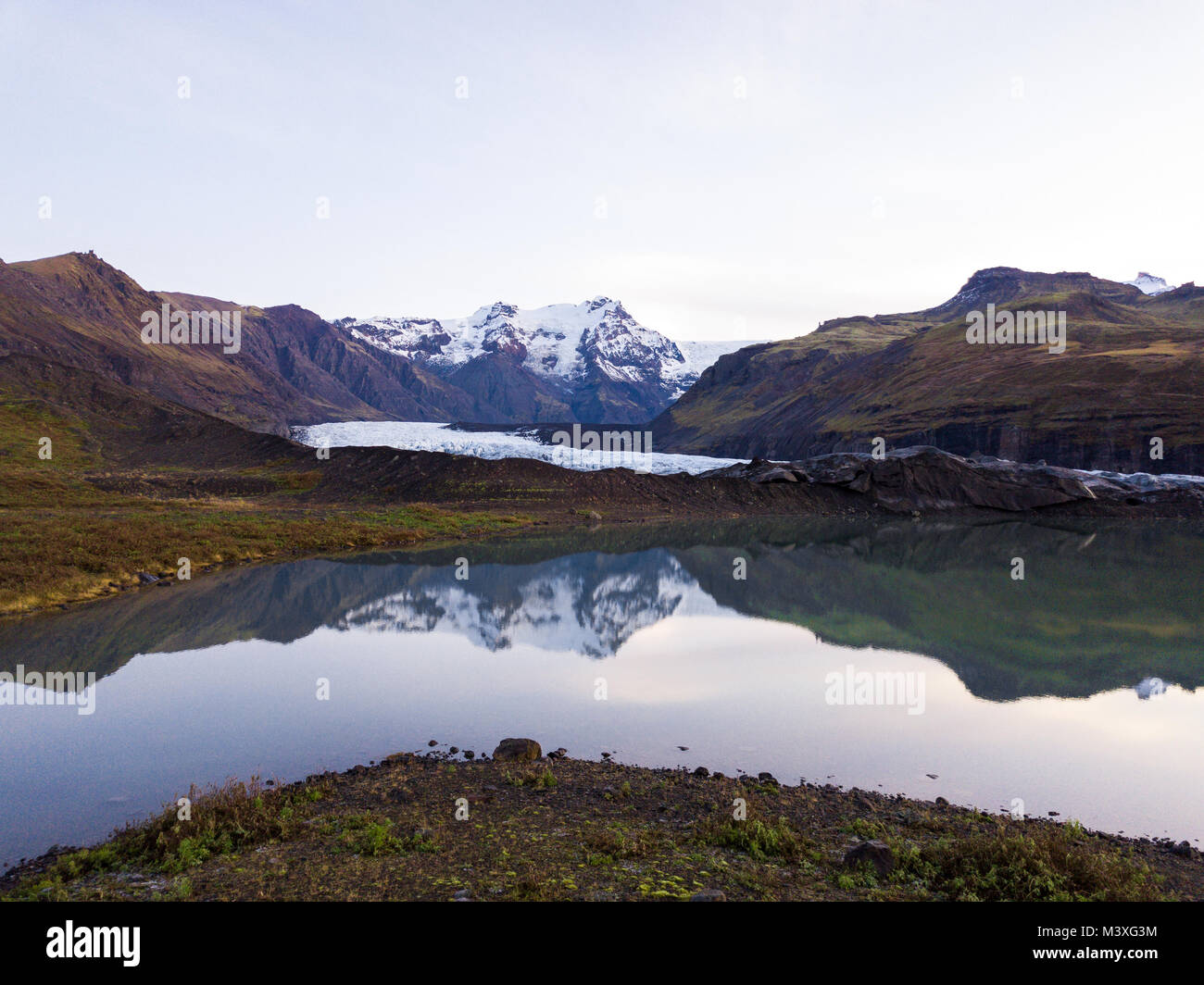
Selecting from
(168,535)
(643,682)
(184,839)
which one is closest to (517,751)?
(184,839)

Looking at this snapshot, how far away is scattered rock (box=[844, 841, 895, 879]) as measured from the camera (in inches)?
386

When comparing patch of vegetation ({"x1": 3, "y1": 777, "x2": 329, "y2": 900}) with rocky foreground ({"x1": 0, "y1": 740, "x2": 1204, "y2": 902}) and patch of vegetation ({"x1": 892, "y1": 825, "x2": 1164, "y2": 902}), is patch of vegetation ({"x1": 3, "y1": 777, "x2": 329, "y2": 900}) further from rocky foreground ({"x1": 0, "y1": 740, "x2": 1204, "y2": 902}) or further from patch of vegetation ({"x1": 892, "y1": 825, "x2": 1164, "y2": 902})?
patch of vegetation ({"x1": 892, "y1": 825, "x2": 1164, "y2": 902})

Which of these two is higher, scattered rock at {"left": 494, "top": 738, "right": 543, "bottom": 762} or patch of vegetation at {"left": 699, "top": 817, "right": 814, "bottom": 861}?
patch of vegetation at {"left": 699, "top": 817, "right": 814, "bottom": 861}

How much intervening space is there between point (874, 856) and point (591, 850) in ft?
14.0

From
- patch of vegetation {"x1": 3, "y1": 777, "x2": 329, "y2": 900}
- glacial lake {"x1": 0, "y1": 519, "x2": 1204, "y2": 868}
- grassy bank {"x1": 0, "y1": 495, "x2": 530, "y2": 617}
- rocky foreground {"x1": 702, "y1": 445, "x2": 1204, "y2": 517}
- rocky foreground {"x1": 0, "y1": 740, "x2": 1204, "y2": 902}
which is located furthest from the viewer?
rocky foreground {"x1": 702, "y1": 445, "x2": 1204, "y2": 517}

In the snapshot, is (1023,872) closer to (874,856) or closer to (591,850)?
(874,856)

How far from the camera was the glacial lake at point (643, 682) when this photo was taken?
15.1 meters

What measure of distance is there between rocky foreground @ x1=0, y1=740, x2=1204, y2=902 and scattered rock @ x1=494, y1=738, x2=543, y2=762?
1.51m

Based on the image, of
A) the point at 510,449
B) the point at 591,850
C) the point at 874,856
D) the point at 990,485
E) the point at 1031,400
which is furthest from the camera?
the point at 510,449

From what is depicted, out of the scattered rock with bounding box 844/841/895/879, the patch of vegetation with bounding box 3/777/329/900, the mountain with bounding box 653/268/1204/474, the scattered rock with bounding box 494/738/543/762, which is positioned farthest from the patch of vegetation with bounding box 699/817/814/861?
the mountain with bounding box 653/268/1204/474

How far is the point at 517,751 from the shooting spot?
1594cm

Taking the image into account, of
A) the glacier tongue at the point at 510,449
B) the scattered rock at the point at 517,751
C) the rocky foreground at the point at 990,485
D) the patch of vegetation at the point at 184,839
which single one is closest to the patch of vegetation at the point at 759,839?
the scattered rock at the point at 517,751
